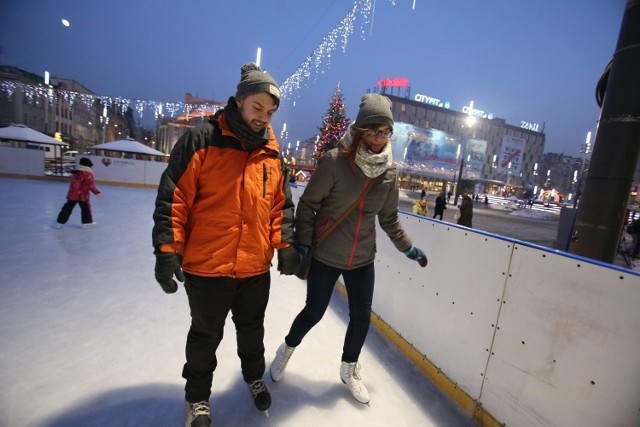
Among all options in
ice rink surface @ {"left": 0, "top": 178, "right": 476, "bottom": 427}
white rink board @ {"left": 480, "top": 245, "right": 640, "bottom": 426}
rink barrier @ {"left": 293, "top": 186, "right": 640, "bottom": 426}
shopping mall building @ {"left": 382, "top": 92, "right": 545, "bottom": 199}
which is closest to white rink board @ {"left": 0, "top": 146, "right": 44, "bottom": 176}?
ice rink surface @ {"left": 0, "top": 178, "right": 476, "bottom": 427}

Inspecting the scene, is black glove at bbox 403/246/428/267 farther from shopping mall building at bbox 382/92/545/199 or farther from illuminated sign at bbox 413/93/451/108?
illuminated sign at bbox 413/93/451/108

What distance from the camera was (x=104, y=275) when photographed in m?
3.39

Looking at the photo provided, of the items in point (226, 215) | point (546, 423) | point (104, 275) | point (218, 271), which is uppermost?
point (226, 215)

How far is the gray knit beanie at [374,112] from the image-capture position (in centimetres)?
148

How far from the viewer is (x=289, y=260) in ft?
5.05

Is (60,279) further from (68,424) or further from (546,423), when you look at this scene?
(546,423)

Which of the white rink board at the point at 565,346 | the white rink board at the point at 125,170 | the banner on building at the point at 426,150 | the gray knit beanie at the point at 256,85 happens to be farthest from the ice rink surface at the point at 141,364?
the banner on building at the point at 426,150

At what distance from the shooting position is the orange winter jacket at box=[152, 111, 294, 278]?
4.03ft

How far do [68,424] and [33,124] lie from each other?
43.3 metres

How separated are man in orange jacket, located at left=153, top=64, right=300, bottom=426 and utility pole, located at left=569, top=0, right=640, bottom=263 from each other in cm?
227

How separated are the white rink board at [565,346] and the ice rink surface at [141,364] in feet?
1.34

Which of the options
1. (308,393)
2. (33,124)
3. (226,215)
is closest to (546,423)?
(308,393)

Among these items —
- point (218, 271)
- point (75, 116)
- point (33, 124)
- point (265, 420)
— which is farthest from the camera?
point (75, 116)

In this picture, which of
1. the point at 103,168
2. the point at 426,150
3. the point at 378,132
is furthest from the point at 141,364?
the point at 426,150
